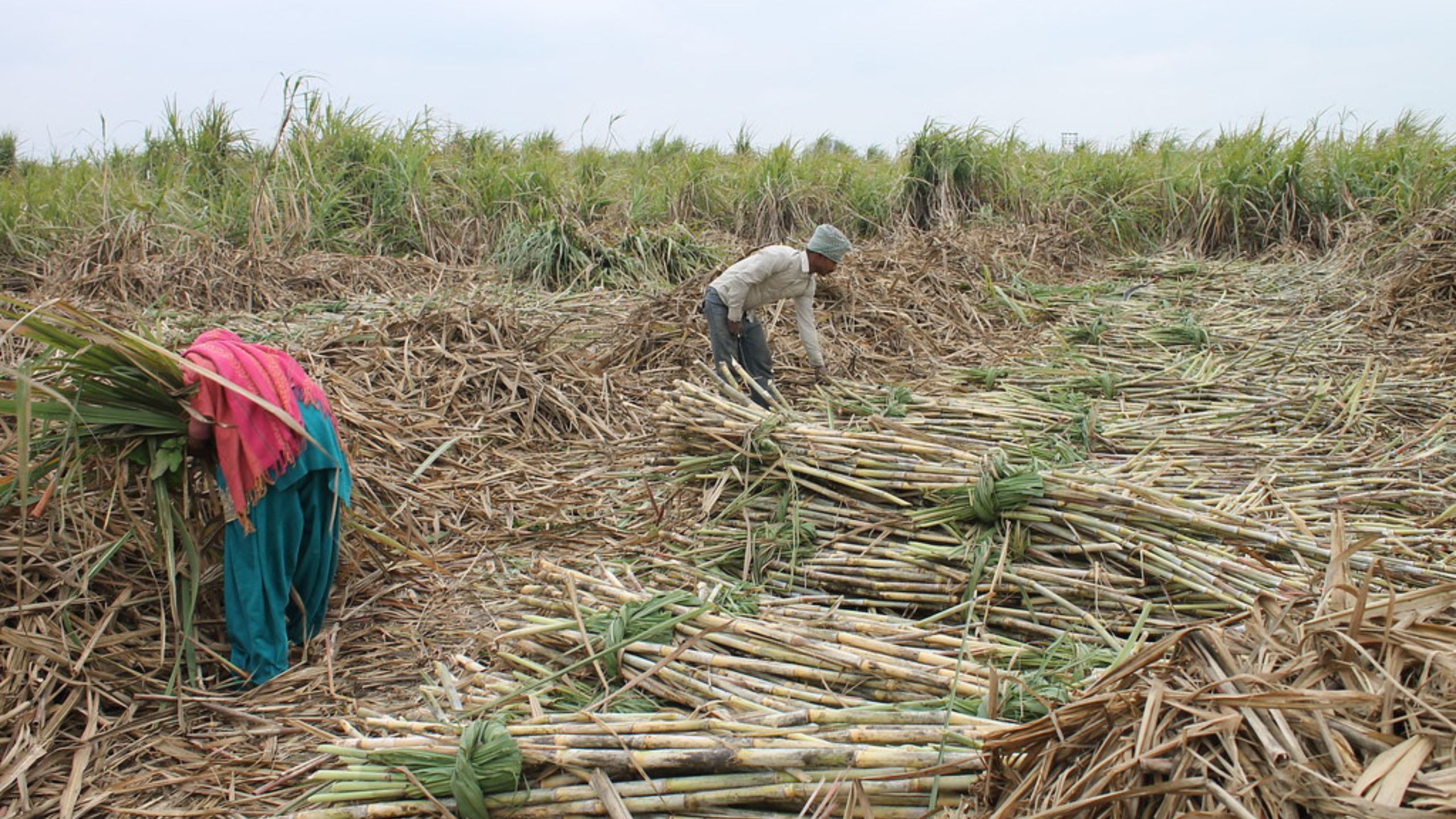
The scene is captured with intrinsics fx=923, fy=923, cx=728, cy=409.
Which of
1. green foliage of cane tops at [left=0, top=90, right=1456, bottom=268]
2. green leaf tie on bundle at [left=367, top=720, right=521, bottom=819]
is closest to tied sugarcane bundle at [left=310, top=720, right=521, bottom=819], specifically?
green leaf tie on bundle at [left=367, top=720, right=521, bottom=819]

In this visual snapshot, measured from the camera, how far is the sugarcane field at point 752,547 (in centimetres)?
150

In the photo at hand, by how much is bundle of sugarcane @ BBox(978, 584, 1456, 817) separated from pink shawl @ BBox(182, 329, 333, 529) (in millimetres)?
2073

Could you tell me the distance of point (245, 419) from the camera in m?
2.55

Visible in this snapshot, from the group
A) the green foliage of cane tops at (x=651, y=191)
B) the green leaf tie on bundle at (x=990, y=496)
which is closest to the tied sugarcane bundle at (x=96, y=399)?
the green leaf tie on bundle at (x=990, y=496)

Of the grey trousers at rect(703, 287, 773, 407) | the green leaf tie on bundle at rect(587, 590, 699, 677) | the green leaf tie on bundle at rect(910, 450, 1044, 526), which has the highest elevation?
the grey trousers at rect(703, 287, 773, 407)

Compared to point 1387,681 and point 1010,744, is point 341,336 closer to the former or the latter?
point 1010,744

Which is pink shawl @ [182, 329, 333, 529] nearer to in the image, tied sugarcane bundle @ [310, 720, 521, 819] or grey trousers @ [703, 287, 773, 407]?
tied sugarcane bundle @ [310, 720, 521, 819]

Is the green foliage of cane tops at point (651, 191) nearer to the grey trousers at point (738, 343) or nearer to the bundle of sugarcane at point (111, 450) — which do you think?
the grey trousers at point (738, 343)

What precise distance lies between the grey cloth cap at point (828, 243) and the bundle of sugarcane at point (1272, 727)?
390 cm

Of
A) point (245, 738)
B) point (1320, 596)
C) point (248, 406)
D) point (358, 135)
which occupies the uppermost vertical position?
point (358, 135)

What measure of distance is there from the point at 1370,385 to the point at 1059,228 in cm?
517

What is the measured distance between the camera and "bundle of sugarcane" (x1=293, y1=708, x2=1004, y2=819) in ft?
5.33

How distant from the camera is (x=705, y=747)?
1.72 m

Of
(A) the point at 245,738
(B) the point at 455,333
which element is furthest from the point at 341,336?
(A) the point at 245,738
